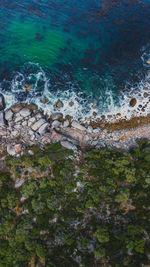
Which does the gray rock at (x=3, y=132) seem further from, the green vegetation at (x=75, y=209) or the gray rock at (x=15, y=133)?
the green vegetation at (x=75, y=209)

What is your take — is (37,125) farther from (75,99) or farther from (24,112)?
(75,99)

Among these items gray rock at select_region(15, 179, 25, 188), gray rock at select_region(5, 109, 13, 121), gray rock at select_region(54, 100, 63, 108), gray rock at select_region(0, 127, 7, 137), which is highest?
gray rock at select_region(54, 100, 63, 108)

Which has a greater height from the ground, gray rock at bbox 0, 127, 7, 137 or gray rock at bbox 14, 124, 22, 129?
gray rock at bbox 14, 124, 22, 129

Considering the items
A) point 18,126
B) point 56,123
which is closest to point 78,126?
point 56,123

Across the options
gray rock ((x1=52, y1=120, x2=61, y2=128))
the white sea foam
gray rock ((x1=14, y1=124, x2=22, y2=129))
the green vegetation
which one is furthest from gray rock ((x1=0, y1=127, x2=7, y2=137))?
gray rock ((x1=52, y1=120, x2=61, y2=128))

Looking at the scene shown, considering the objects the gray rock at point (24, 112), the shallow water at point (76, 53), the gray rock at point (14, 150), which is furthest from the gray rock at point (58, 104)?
the gray rock at point (14, 150)

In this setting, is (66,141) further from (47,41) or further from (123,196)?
(47,41)

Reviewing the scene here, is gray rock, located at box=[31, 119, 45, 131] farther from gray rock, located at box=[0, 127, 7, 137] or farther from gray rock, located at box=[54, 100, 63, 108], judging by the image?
gray rock, located at box=[0, 127, 7, 137]
